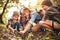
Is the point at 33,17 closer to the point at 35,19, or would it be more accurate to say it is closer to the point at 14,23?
the point at 35,19

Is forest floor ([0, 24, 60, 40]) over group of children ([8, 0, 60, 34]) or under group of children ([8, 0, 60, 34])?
under

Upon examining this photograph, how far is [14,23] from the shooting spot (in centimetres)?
202

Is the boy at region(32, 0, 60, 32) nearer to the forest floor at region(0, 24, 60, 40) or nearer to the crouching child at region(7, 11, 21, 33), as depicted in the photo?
the forest floor at region(0, 24, 60, 40)

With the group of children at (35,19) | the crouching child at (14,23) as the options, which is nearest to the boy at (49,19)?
the group of children at (35,19)

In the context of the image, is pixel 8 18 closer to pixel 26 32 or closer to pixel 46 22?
pixel 26 32

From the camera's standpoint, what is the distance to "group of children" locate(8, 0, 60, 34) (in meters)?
1.94

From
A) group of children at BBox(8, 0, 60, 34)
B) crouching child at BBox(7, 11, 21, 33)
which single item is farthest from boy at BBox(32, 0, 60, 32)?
crouching child at BBox(7, 11, 21, 33)

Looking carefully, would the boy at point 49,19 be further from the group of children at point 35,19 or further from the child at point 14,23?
the child at point 14,23

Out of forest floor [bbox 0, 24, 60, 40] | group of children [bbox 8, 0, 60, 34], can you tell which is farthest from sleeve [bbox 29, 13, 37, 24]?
forest floor [bbox 0, 24, 60, 40]

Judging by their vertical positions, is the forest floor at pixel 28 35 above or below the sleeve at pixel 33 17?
below

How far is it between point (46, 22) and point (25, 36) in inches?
10.9

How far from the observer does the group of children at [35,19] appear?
194 cm

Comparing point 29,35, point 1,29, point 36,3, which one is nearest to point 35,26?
point 29,35

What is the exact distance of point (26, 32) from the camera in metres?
1.98
